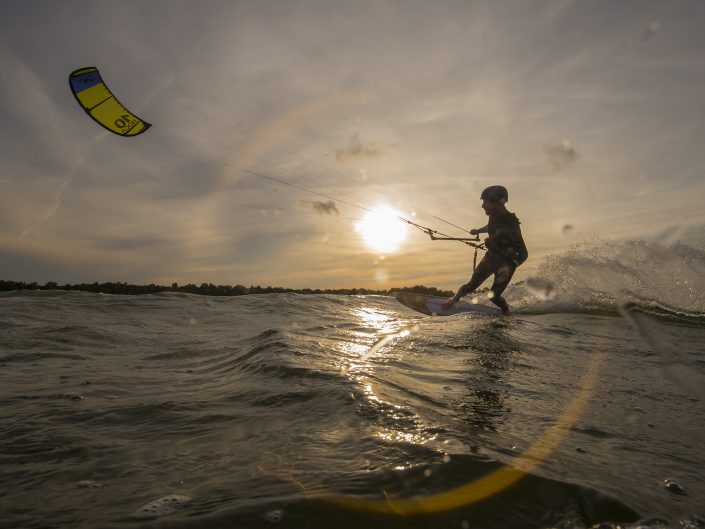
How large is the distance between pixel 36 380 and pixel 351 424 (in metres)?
3.69

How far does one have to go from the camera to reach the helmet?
35.7 feet

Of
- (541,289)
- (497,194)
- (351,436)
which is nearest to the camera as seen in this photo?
(351,436)

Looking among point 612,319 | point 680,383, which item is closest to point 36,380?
point 680,383

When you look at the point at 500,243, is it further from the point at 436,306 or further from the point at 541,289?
the point at 541,289

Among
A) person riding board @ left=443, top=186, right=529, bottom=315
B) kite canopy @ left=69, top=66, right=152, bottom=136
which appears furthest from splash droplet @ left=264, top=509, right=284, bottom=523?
person riding board @ left=443, top=186, right=529, bottom=315

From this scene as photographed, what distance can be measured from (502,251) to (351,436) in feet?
31.3

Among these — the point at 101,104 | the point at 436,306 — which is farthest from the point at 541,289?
the point at 101,104

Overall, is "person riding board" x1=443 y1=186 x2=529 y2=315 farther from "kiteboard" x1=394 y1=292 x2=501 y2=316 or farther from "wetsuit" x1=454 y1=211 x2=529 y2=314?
"kiteboard" x1=394 y1=292 x2=501 y2=316

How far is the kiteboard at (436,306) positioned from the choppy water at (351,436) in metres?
6.11

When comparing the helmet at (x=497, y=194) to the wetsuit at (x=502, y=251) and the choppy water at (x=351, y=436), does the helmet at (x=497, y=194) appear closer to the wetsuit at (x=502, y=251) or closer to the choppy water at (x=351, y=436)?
the wetsuit at (x=502, y=251)

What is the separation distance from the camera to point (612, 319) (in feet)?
38.3

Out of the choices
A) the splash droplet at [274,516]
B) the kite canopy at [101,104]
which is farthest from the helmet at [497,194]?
the splash droplet at [274,516]

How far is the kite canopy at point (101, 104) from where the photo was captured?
9180 mm

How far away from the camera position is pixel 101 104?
9.50 meters
